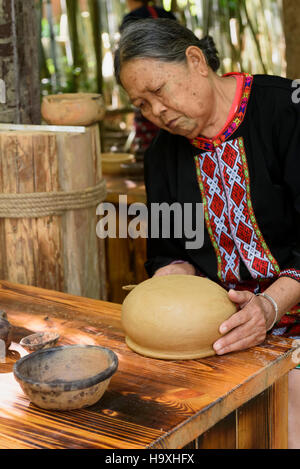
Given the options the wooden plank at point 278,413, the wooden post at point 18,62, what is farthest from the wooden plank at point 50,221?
the wooden plank at point 278,413

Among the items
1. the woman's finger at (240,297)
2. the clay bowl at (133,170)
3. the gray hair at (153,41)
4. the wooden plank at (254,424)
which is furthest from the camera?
the clay bowl at (133,170)

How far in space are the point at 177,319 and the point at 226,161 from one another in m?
0.62

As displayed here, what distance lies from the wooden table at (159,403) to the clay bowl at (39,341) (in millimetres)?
31

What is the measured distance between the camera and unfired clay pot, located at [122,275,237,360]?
172 cm

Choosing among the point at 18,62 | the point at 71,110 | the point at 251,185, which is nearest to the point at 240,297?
the point at 251,185

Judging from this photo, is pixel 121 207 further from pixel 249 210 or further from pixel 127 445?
pixel 127 445

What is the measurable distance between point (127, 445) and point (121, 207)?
2.66 metres

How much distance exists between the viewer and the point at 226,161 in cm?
213

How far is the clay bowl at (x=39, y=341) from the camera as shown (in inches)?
71.4

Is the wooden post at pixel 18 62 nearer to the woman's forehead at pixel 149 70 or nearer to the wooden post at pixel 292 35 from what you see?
the woman's forehead at pixel 149 70

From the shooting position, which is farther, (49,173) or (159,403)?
(49,173)

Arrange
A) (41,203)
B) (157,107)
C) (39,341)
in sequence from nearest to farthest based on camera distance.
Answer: (39,341) → (157,107) → (41,203)

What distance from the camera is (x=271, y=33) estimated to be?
6605 mm

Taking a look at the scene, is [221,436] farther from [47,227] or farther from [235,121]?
[47,227]
